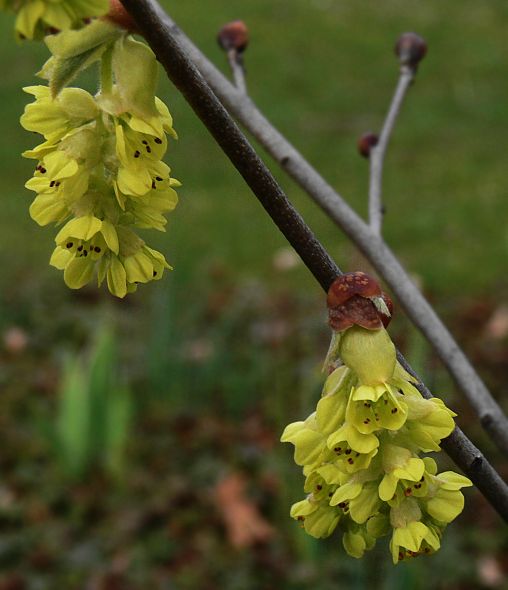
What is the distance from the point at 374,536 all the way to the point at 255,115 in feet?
3.17

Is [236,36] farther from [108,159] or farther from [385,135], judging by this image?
[108,159]

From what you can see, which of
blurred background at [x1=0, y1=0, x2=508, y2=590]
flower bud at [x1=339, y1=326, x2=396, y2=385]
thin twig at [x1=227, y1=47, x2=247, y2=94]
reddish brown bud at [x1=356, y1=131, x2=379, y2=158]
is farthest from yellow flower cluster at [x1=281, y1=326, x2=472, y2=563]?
blurred background at [x1=0, y1=0, x2=508, y2=590]

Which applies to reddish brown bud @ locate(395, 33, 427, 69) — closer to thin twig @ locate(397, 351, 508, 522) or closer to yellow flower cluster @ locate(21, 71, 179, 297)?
thin twig @ locate(397, 351, 508, 522)

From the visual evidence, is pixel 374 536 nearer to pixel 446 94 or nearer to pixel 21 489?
pixel 21 489

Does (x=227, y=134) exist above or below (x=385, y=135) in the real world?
above

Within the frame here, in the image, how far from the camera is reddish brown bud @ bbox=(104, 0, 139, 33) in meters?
0.80

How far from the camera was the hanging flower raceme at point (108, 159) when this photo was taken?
32.9 inches

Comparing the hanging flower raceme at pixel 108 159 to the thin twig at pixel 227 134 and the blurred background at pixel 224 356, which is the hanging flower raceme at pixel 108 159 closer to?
the thin twig at pixel 227 134

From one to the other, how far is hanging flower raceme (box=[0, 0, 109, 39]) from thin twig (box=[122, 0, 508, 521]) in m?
0.08

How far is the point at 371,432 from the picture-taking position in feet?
2.80

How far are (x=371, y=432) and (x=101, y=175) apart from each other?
322mm

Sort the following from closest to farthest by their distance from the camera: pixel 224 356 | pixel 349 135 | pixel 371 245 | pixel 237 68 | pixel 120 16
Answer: pixel 120 16 → pixel 371 245 → pixel 237 68 → pixel 224 356 → pixel 349 135

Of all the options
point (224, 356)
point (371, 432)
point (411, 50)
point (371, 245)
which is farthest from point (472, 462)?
point (224, 356)

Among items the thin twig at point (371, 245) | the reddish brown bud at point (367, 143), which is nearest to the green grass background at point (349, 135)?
the reddish brown bud at point (367, 143)
